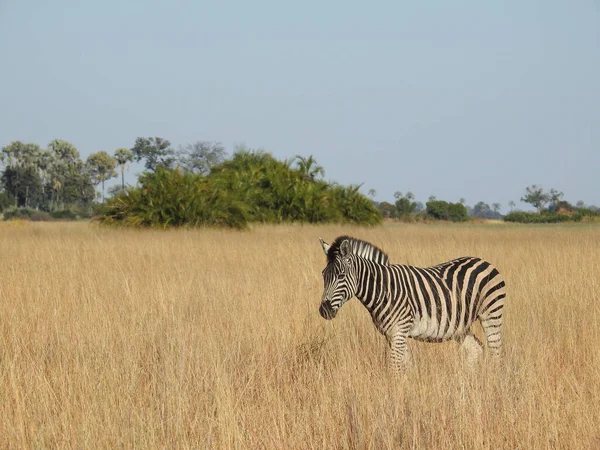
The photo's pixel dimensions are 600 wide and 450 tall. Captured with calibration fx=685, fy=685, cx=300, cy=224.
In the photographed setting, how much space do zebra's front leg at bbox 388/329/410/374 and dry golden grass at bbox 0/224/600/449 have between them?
0.35 ft

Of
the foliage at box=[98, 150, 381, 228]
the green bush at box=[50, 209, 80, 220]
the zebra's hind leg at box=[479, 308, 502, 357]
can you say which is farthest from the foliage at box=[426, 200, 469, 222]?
the zebra's hind leg at box=[479, 308, 502, 357]

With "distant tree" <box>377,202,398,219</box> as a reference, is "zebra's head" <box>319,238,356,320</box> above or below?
below

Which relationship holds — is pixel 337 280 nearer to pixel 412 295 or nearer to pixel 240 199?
pixel 412 295

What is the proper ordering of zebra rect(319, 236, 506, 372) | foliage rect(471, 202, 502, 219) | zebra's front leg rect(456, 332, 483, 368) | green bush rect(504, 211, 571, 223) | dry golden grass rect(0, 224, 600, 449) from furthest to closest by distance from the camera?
foliage rect(471, 202, 502, 219) < green bush rect(504, 211, 571, 223) < zebra's front leg rect(456, 332, 483, 368) < zebra rect(319, 236, 506, 372) < dry golden grass rect(0, 224, 600, 449)

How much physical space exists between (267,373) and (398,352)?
1068 mm

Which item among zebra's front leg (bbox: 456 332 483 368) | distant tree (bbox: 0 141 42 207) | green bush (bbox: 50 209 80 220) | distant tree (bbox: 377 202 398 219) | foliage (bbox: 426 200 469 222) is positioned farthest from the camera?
distant tree (bbox: 0 141 42 207)

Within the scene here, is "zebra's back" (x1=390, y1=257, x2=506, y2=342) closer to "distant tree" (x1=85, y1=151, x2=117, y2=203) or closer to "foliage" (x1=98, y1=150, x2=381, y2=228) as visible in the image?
"foliage" (x1=98, y1=150, x2=381, y2=228)

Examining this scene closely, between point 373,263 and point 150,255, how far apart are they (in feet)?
31.0

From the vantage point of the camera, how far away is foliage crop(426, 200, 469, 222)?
Result: 58.0 m

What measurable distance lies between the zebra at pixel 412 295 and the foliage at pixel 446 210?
52.9 metres

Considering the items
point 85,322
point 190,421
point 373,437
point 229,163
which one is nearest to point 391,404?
point 373,437

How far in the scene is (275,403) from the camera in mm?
4387

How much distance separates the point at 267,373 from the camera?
5301mm

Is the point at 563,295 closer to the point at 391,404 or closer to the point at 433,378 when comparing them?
the point at 433,378
